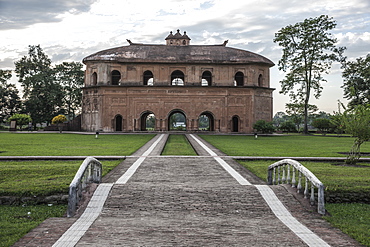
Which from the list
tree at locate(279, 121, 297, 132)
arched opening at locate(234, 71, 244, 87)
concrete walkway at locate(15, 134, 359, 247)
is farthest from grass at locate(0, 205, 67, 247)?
tree at locate(279, 121, 297, 132)

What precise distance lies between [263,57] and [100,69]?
19.5 meters

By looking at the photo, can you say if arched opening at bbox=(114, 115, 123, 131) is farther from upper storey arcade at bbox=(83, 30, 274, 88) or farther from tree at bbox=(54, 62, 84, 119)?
tree at bbox=(54, 62, 84, 119)

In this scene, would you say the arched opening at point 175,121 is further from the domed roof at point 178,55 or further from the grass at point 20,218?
the grass at point 20,218

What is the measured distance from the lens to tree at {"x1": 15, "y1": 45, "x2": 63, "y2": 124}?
166 ft

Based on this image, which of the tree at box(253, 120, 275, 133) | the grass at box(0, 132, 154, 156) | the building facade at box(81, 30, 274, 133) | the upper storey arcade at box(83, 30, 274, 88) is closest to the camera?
the grass at box(0, 132, 154, 156)

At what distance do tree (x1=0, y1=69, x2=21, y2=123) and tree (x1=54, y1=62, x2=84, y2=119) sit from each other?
21.2 ft

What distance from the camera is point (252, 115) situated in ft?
141

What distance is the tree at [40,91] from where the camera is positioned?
5066 centimetres

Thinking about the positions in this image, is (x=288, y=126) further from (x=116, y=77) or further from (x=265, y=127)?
(x=116, y=77)

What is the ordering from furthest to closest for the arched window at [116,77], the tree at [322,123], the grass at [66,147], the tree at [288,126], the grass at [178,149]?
1. the tree at [288,126]
2. the tree at [322,123]
3. the arched window at [116,77]
4. the grass at [178,149]
5. the grass at [66,147]

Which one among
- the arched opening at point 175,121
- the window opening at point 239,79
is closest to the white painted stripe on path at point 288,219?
the arched opening at point 175,121

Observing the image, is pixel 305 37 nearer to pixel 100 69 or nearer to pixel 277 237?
pixel 100 69

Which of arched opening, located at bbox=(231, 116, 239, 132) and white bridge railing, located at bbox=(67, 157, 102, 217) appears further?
arched opening, located at bbox=(231, 116, 239, 132)

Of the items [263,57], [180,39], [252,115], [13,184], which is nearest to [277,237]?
[13,184]
